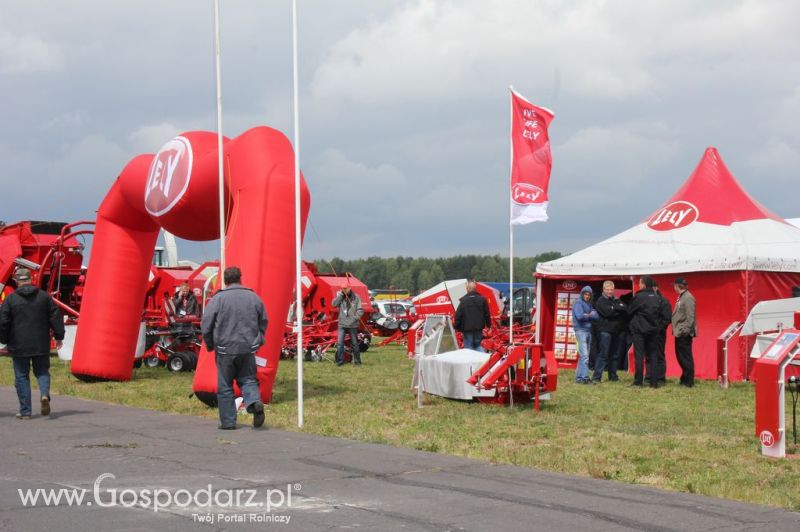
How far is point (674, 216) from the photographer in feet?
68.3

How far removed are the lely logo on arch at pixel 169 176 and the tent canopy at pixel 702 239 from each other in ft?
30.5

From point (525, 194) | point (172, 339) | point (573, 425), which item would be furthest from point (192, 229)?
point (525, 194)

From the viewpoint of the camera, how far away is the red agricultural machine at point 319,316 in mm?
Answer: 24436

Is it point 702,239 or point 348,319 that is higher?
point 702,239

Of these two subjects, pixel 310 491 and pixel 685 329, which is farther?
pixel 685 329

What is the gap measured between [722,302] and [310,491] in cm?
1364

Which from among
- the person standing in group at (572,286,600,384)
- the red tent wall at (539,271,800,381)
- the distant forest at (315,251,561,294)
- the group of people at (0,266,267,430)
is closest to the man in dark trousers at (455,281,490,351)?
the person standing in group at (572,286,600,384)

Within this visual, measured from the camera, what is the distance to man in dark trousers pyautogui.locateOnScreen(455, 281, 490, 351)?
55.9 ft

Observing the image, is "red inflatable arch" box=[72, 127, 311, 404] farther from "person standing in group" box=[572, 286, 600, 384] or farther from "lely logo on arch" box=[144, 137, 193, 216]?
"person standing in group" box=[572, 286, 600, 384]

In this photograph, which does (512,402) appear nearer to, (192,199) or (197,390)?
(197,390)

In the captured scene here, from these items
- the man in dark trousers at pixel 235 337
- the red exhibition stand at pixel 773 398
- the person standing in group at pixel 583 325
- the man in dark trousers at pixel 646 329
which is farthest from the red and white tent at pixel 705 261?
the man in dark trousers at pixel 235 337

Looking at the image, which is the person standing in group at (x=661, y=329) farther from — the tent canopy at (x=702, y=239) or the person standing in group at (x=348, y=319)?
the person standing in group at (x=348, y=319)

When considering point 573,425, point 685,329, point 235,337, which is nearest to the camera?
point 235,337

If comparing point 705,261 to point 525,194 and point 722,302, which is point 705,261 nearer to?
point 722,302
